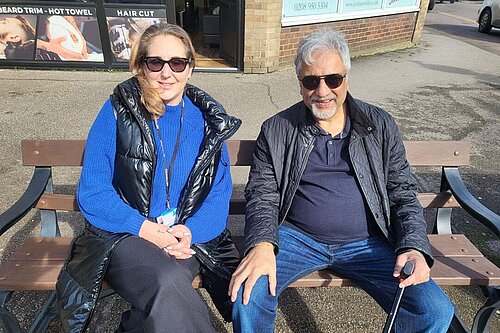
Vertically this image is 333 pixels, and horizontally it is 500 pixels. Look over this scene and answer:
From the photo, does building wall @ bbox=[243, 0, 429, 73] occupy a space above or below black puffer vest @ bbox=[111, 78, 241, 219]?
below

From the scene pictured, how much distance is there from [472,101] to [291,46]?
3.06m

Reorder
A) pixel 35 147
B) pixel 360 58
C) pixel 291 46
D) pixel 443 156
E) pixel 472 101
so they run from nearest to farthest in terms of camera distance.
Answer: pixel 35 147 → pixel 443 156 → pixel 472 101 → pixel 291 46 → pixel 360 58

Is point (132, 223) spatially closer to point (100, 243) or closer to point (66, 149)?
point (100, 243)

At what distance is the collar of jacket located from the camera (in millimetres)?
2219

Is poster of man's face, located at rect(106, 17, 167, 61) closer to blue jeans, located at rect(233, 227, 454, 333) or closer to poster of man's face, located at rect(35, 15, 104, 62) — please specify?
poster of man's face, located at rect(35, 15, 104, 62)

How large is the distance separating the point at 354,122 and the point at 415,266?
2.49 feet

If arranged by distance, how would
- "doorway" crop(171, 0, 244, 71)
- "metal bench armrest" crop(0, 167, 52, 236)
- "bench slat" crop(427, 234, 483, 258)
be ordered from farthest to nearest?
"doorway" crop(171, 0, 244, 71) < "bench slat" crop(427, 234, 483, 258) < "metal bench armrest" crop(0, 167, 52, 236)

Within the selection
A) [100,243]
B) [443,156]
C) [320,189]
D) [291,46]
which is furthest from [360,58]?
[100,243]

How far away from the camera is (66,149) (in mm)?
2475

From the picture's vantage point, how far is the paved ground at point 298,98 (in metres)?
2.59

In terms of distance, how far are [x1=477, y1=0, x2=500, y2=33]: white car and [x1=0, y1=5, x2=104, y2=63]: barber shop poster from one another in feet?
41.2

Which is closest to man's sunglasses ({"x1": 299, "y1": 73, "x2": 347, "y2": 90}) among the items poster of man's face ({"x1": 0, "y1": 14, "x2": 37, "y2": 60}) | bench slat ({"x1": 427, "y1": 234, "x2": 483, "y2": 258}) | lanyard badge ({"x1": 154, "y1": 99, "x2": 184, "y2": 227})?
lanyard badge ({"x1": 154, "y1": 99, "x2": 184, "y2": 227})

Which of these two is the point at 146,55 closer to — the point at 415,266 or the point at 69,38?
the point at 415,266

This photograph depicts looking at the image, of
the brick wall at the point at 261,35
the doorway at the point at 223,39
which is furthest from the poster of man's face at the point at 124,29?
the brick wall at the point at 261,35
